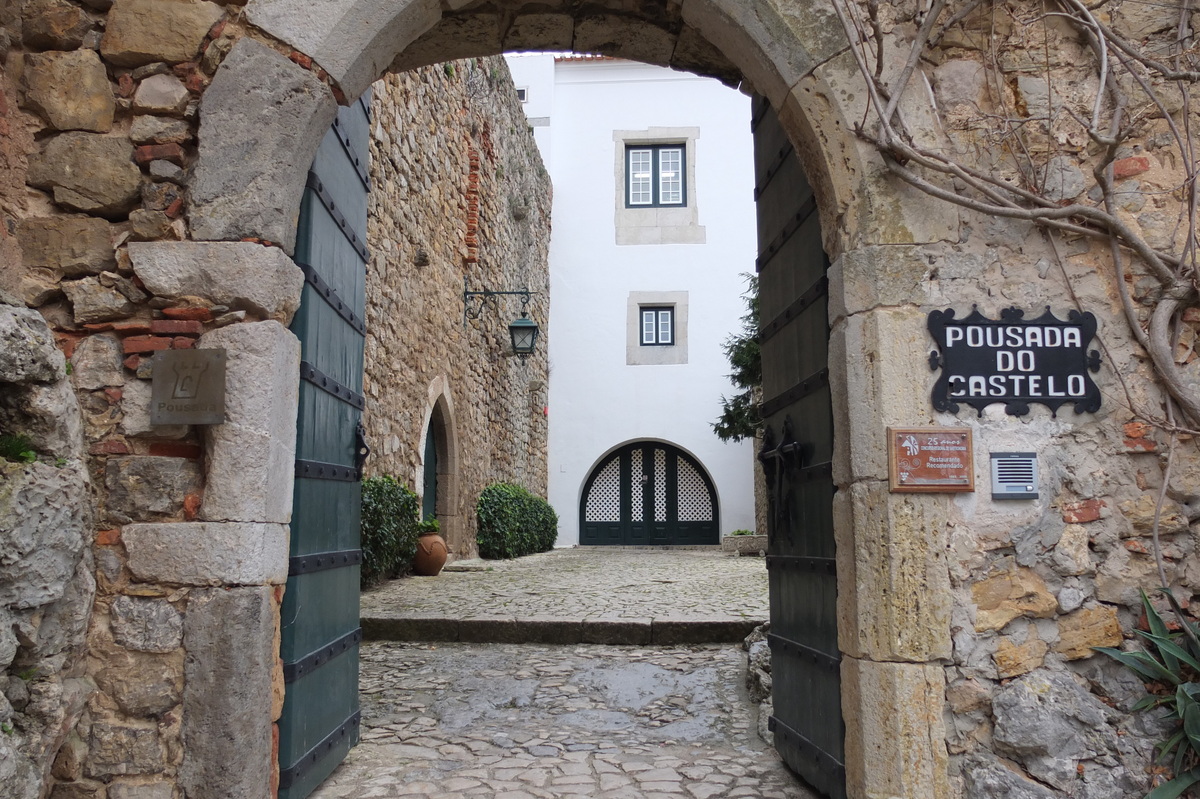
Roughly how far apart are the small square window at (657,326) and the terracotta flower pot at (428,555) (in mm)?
7541

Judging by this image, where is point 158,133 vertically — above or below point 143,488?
above

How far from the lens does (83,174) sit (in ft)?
8.50

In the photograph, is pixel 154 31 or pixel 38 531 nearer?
pixel 38 531

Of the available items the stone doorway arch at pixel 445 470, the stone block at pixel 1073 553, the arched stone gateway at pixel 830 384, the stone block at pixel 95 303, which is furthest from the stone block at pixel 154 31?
the stone doorway arch at pixel 445 470

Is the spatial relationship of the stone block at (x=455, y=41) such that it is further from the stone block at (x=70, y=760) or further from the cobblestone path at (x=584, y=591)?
the cobblestone path at (x=584, y=591)

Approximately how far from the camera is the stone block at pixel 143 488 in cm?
245

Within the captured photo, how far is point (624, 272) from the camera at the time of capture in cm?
1484

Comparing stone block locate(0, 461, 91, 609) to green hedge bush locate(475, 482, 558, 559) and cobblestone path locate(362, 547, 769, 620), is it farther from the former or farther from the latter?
green hedge bush locate(475, 482, 558, 559)

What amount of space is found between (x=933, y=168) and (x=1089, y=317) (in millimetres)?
617

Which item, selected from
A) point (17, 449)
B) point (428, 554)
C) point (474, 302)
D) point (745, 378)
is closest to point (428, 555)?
point (428, 554)

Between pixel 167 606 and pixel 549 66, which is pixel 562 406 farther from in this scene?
pixel 167 606

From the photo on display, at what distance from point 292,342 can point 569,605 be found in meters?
4.05

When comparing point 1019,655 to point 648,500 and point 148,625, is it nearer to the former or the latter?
point 148,625

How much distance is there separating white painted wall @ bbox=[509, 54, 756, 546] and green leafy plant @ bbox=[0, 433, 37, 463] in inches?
482
